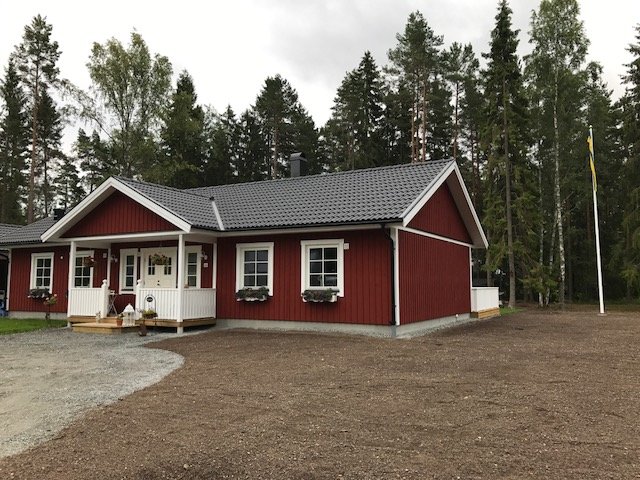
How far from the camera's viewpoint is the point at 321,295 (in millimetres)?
11469

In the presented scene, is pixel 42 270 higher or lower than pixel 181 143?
lower

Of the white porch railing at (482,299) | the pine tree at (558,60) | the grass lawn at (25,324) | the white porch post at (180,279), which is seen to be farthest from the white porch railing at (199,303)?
the pine tree at (558,60)

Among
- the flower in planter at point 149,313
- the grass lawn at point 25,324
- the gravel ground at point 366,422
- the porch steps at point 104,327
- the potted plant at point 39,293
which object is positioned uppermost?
the potted plant at point 39,293

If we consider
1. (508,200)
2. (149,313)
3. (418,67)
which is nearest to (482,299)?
(508,200)

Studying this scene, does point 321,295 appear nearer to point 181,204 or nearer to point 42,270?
point 181,204

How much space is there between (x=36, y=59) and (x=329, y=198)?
23.1m

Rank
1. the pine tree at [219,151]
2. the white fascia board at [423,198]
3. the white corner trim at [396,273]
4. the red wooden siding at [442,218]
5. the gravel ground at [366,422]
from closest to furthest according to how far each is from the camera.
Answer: the gravel ground at [366,422] < the white fascia board at [423,198] < the white corner trim at [396,273] < the red wooden siding at [442,218] < the pine tree at [219,151]

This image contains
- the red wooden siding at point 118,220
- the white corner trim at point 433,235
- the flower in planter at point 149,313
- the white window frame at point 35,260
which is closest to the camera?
the white corner trim at point 433,235

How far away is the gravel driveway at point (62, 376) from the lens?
485 centimetres

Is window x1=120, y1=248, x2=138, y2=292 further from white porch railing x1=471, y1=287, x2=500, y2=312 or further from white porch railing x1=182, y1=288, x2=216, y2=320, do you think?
white porch railing x1=471, y1=287, x2=500, y2=312

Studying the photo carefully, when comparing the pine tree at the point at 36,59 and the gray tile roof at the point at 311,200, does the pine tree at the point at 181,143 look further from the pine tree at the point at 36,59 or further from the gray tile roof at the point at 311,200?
the gray tile roof at the point at 311,200

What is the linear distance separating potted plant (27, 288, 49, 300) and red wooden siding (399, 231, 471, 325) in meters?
11.7

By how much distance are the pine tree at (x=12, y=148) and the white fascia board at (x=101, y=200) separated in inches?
791

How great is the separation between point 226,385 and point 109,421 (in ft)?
5.56
